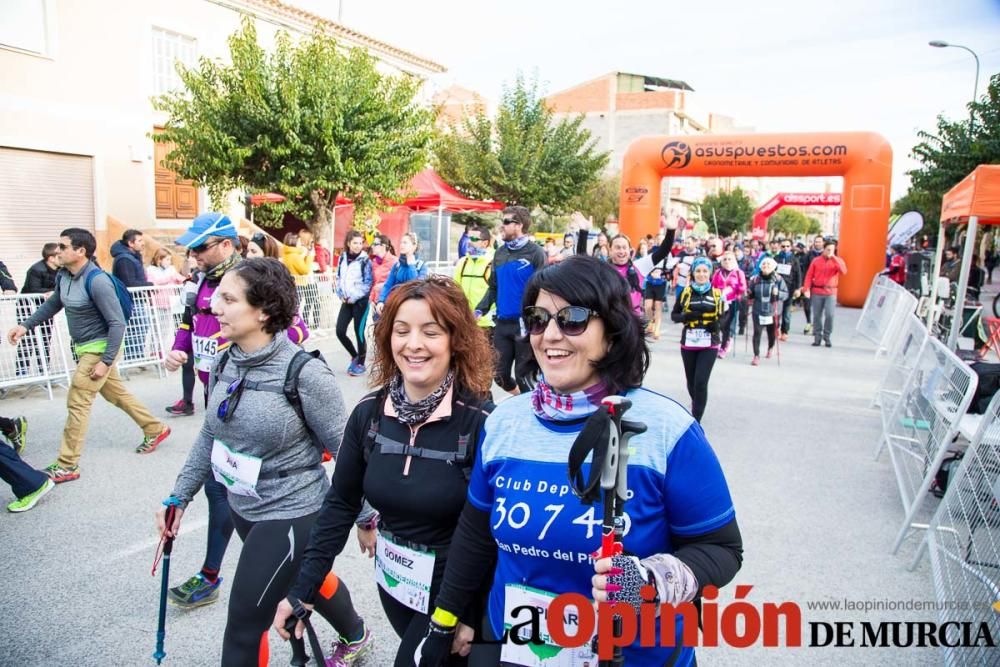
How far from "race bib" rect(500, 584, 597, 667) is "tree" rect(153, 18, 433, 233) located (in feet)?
45.6

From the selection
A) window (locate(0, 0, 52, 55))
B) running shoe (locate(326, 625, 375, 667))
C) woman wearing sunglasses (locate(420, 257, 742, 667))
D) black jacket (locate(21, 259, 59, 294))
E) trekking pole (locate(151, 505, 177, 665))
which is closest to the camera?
woman wearing sunglasses (locate(420, 257, 742, 667))

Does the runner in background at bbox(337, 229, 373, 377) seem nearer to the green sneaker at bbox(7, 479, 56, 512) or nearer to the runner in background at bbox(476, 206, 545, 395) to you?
the runner in background at bbox(476, 206, 545, 395)

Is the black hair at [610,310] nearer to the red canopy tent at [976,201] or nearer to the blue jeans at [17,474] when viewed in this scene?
the blue jeans at [17,474]

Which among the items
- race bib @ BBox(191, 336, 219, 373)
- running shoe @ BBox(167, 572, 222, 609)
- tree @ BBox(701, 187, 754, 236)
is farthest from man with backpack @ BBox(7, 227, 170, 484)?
tree @ BBox(701, 187, 754, 236)

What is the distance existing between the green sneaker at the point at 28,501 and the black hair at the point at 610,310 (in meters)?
4.64

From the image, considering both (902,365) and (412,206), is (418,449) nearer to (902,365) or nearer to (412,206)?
(902,365)

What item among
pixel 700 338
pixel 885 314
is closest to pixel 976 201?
pixel 700 338

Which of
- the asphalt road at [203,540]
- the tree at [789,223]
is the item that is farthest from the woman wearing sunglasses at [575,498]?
the tree at [789,223]

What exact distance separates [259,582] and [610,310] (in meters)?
1.63

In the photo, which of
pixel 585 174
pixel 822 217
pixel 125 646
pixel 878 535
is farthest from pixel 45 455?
pixel 822 217

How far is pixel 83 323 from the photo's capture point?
5152 mm

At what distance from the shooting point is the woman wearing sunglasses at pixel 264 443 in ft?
8.18

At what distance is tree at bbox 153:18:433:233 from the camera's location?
14195 mm

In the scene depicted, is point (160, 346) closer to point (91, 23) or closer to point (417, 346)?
point (417, 346)
